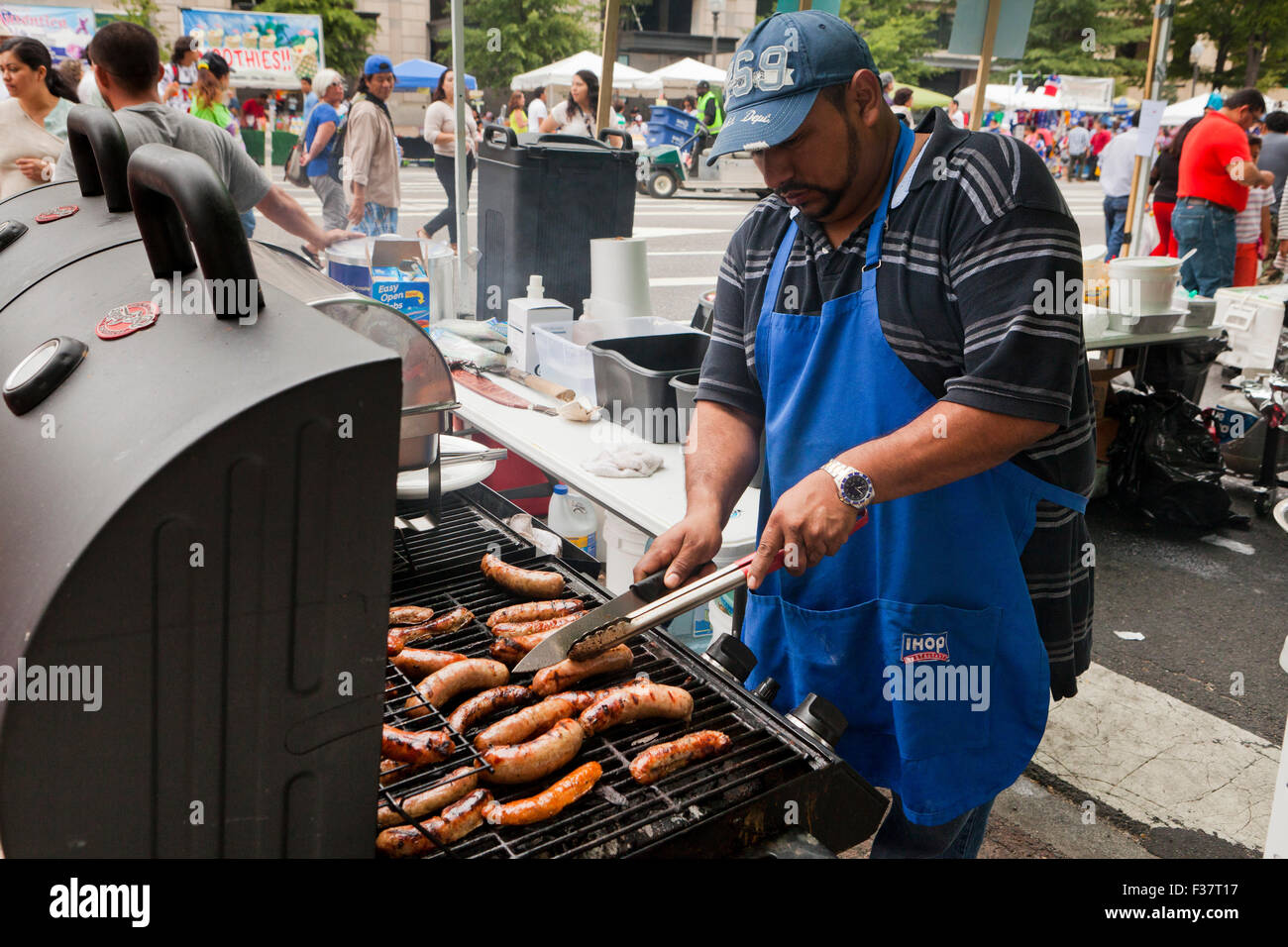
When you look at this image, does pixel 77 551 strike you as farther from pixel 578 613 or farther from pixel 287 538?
pixel 578 613

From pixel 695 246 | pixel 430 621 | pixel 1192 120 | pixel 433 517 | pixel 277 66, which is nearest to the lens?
pixel 430 621

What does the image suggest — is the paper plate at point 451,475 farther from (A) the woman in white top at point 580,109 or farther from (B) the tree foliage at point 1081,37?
(B) the tree foliage at point 1081,37

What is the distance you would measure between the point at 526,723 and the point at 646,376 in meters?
1.84

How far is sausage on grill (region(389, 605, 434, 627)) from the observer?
2066 mm

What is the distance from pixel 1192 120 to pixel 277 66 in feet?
106

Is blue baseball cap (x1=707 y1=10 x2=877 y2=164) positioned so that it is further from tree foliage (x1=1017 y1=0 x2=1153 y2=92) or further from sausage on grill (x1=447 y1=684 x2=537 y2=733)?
tree foliage (x1=1017 y1=0 x2=1153 y2=92)

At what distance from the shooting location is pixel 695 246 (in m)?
15.6

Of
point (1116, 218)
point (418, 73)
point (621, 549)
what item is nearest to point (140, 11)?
point (418, 73)

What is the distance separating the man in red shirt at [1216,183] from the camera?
9.00 m

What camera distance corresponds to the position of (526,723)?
1.72 metres

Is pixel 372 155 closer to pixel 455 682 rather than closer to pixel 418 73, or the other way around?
pixel 455 682

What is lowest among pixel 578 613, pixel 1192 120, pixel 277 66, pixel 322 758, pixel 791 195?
pixel 578 613

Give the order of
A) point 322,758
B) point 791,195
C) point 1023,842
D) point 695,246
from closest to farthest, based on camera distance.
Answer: point 322,758
point 791,195
point 1023,842
point 695,246
